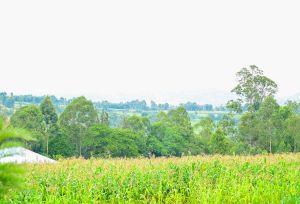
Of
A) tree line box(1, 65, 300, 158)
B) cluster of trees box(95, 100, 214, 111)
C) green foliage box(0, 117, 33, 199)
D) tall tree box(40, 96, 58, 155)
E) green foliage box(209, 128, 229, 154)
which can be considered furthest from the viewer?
cluster of trees box(95, 100, 214, 111)

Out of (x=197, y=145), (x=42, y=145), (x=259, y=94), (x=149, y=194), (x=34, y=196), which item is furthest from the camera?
(x=259, y=94)

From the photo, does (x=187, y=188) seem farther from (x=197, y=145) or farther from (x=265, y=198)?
(x=197, y=145)

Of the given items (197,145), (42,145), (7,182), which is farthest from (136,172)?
(197,145)

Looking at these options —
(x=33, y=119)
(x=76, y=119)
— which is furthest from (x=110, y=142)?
(x=33, y=119)

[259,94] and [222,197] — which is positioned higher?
[259,94]

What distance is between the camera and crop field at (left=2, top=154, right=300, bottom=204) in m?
7.96

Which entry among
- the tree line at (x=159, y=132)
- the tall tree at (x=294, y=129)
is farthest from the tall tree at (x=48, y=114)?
the tall tree at (x=294, y=129)

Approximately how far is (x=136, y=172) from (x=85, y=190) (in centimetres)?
185

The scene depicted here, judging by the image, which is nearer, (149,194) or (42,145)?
(149,194)

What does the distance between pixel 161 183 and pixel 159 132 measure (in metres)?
28.4

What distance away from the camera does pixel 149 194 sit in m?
8.62

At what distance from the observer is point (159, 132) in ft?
122

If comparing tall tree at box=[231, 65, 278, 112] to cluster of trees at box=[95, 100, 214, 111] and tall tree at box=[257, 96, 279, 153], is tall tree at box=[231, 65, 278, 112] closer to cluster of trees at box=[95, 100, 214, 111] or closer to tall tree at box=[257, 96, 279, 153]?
tall tree at box=[257, 96, 279, 153]

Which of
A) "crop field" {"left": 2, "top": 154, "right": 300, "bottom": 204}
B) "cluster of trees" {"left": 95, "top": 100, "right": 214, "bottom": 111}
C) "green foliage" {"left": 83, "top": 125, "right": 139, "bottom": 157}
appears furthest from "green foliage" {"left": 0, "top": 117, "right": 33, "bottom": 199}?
"cluster of trees" {"left": 95, "top": 100, "right": 214, "bottom": 111}
